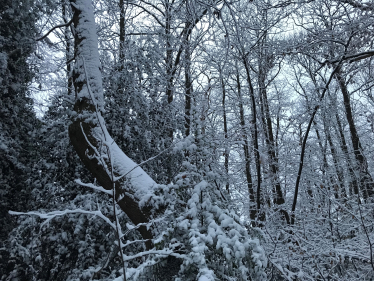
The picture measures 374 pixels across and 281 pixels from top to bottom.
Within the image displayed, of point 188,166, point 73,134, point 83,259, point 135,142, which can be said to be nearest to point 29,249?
point 83,259

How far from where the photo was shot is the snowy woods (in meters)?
2.19

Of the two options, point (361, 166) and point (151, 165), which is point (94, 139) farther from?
point (361, 166)

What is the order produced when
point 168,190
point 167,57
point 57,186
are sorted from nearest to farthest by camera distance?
1. point 168,190
2. point 57,186
3. point 167,57

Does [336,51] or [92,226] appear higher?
[336,51]

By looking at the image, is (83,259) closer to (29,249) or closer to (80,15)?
(29,249)

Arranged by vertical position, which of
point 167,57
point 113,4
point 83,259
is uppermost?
point 113,4

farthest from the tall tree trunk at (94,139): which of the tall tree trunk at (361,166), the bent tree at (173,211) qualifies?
the tall tree trunk at (361,166)

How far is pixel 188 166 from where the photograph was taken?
99.2 inches

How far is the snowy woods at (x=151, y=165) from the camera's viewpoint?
2.19m

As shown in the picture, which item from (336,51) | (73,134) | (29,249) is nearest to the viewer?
(73,134)

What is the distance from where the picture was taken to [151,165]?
5.47m

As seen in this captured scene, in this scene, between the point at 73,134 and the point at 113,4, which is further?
the point at 113,4

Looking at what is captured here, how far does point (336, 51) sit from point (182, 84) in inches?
170

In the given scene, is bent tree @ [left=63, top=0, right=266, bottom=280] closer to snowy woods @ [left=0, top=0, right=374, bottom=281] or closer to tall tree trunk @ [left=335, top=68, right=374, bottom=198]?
snowy woods @ [left=0, top=0, right=374, bottom=281]
